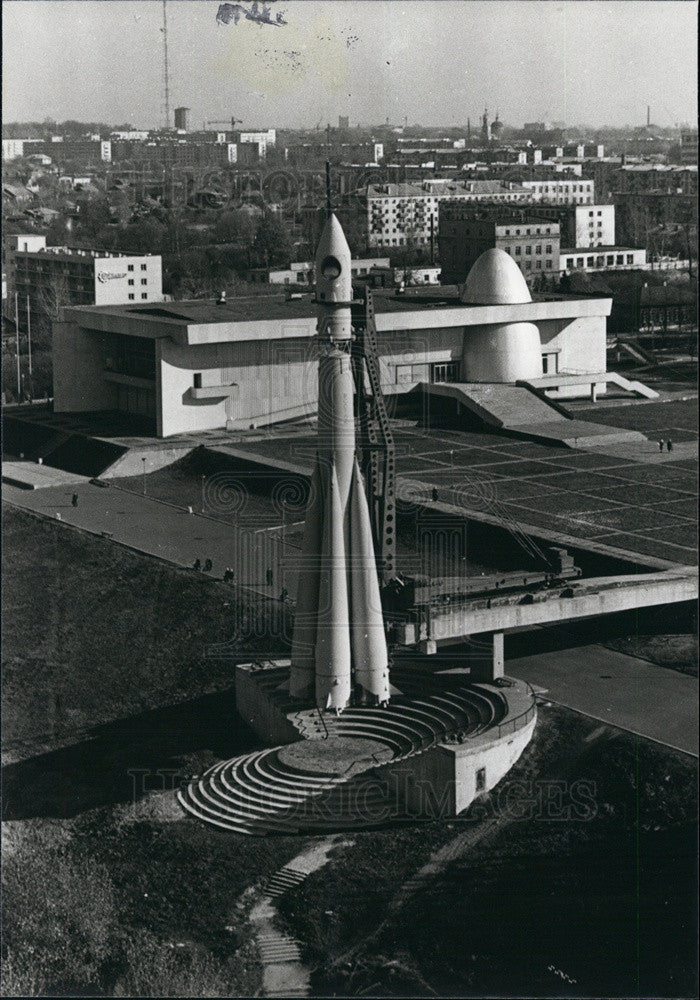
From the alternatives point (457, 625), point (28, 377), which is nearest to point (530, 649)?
point (457, 625)

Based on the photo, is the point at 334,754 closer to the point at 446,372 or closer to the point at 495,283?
the point at 446,372

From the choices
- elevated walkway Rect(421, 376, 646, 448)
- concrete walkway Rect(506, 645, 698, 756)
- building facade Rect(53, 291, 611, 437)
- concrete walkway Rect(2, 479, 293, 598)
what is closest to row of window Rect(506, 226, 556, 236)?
building facade Rect(53, 291, 611, 437)

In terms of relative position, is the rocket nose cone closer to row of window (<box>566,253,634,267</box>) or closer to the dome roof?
the dome roof

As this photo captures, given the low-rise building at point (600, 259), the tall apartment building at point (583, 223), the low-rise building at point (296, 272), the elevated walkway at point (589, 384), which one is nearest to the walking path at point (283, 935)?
the elevated walkway at point (589, 384)

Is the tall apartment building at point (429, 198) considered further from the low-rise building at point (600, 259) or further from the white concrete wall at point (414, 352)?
the white concrete wall at point (414, 352)

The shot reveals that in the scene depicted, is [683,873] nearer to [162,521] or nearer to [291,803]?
[291,803]

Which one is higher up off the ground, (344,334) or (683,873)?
(344,334)
